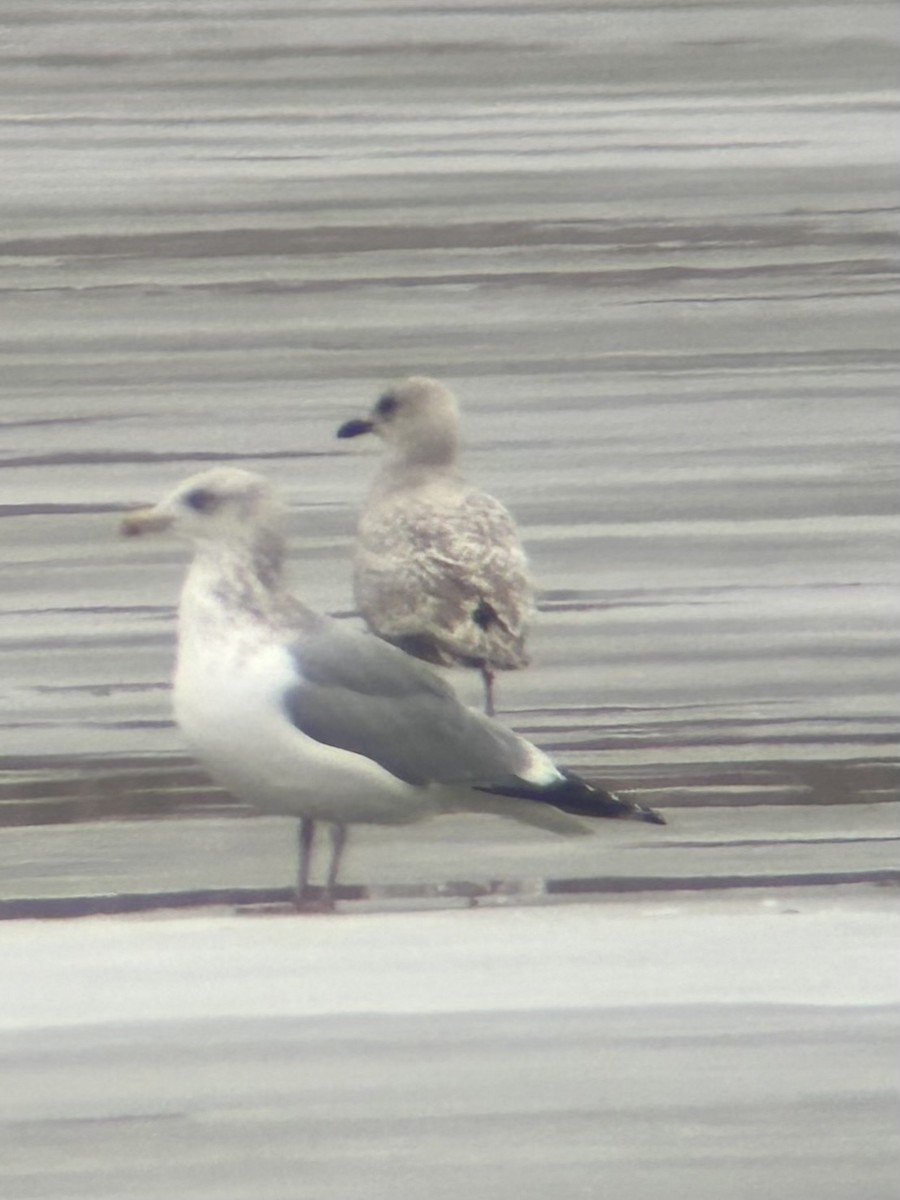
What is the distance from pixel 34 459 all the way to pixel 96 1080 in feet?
2.28

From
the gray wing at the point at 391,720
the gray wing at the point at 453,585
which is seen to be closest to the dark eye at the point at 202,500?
the gray wing at the point at 391,720

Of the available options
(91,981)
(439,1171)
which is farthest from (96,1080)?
(439,1171)

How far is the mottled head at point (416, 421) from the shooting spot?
2.00 m

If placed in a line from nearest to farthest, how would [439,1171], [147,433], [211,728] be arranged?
1. [439,1171]
2. [211,728]
3. [147,433]

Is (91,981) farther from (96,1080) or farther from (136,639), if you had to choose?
(136,639)

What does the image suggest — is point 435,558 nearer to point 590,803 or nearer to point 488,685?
point 488,685

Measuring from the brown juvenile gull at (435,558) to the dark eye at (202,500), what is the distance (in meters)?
0.29

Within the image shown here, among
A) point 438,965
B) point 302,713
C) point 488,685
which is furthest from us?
point 488,685

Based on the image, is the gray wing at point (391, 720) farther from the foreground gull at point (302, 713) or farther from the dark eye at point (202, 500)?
the dark eye at point (202, 500)

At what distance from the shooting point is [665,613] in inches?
77.6

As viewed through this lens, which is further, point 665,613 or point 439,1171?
point 665,613

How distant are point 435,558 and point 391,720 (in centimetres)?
33

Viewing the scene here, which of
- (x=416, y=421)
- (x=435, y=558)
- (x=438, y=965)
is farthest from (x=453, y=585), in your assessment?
(x=438, y=965)

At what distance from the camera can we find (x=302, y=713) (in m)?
1.64
